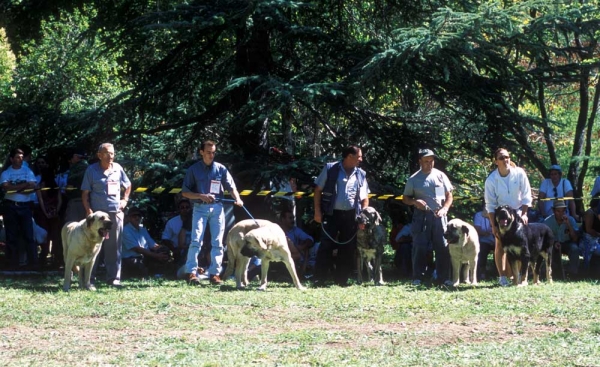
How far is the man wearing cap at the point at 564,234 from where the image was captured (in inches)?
530

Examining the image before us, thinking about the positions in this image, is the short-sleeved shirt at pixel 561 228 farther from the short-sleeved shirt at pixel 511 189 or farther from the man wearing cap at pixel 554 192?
the short-sleeved shirt at pixel 511 189

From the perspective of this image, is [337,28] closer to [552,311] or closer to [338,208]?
[338,208]

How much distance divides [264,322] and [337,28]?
25.3 feet

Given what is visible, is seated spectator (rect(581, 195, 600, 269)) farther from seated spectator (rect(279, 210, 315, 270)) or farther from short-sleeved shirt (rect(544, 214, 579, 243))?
seated spectator (rect(279, 210, 315, 270))

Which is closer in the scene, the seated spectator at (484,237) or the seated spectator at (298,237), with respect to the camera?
the seated spectator at (484,237)

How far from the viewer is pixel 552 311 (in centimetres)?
922

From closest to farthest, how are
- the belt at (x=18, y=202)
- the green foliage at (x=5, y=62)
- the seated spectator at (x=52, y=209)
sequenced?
the belt at (x=18, y=202) < the seated spectator at (x=52, y=209) < the green foliage at (x=5, y=62)

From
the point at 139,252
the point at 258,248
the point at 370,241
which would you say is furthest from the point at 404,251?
the point at 139,252

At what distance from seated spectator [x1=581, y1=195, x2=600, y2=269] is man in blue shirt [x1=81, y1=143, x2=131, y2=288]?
683 centimetres

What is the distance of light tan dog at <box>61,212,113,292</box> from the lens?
11062 mm

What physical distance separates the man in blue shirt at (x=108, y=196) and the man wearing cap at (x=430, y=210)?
12.4 feet

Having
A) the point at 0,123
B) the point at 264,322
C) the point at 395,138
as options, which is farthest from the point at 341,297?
the point at 0,123

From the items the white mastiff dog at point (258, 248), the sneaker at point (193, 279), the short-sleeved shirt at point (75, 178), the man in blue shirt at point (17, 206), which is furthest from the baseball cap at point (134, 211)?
the white mastiff dog at point (258, 248)

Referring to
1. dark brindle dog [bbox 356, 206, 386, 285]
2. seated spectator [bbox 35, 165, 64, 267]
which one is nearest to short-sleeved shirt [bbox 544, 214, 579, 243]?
→ dark brindle dog [bbox 356, 206, 386, 285]
